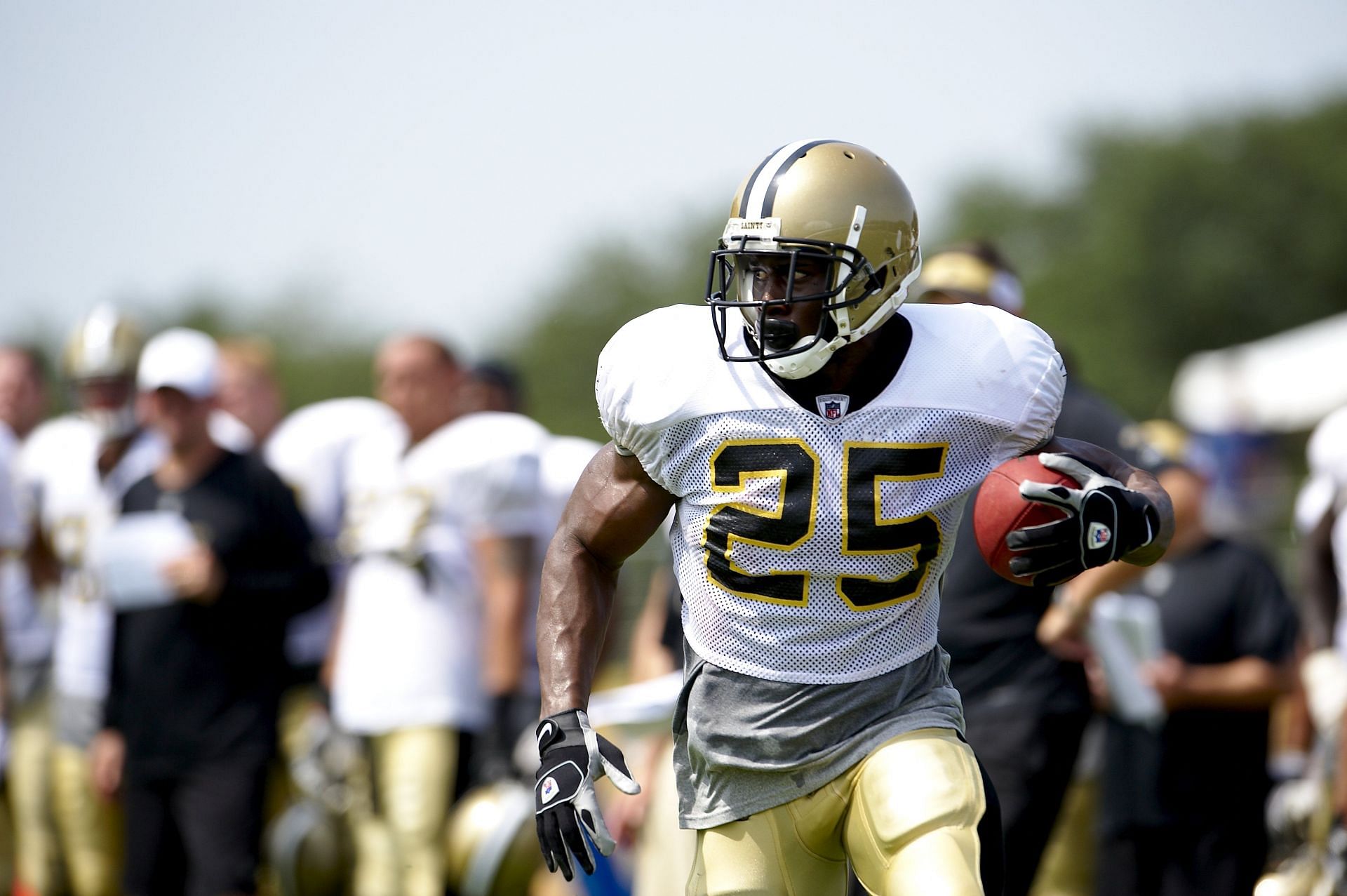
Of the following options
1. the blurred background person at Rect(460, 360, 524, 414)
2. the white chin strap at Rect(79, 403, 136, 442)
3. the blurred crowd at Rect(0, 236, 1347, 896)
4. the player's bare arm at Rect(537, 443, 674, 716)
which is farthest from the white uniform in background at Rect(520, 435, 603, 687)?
the player's bare arm at Rect(537, 443, 674, 716)

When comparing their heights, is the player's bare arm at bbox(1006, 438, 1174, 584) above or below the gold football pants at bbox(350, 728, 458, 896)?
above

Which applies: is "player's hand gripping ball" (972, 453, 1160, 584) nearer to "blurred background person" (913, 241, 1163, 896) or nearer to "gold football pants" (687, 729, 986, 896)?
"gold football pants" (687, 729, 986, 896)

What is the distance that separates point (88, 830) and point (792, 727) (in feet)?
13.3

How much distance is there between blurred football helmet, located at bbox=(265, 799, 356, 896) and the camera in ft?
19.4

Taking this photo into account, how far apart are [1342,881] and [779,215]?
2846 millimetres

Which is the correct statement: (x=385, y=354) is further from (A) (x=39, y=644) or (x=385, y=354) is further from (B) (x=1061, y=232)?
(B) (x=1061, y=232)

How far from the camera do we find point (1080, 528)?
2.84 m

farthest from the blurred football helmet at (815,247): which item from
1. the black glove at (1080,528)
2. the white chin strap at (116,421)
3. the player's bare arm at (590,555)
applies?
the white chin strap at (116,421)

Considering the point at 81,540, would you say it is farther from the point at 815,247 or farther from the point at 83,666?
the point at 815,247

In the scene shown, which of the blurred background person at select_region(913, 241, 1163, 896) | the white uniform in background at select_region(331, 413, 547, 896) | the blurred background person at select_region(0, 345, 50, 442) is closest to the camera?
the blurred background person at select_region(913, 241, 1163, 896)

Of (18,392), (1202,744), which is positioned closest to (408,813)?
(1202,744)

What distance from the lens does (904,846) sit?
111 inches

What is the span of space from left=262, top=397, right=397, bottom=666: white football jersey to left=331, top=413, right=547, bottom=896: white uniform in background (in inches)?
21.7

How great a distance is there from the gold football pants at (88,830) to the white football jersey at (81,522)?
0.29 meters
